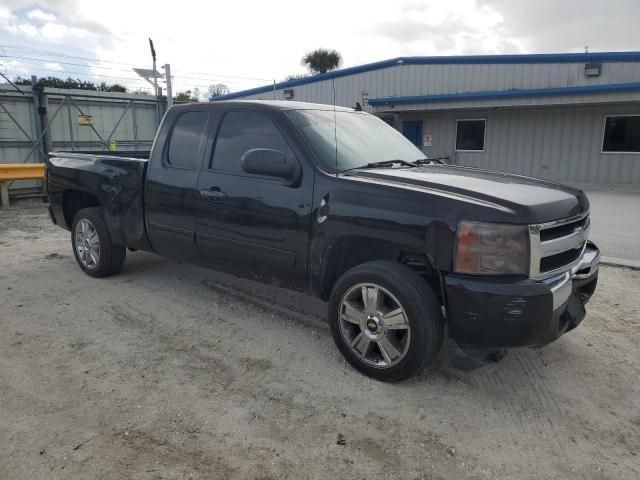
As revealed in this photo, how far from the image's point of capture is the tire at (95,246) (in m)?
5.32

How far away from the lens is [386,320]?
10.6 feet

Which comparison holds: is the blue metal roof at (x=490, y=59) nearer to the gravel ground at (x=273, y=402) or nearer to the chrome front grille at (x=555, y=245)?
the gravel ground at (x=273, y=402)

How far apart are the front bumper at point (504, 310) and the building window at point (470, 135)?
52.6ft

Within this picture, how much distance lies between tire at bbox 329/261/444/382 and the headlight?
39 cm

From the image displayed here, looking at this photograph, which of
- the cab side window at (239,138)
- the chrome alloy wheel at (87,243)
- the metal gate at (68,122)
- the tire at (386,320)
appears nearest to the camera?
the tire at (386,320)

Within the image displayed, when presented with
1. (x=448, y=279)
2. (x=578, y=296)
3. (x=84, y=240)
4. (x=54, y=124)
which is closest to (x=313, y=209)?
(x=448, y=279)

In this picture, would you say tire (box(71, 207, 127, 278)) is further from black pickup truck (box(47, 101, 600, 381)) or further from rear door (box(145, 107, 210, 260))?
rear door (box(145, 107, 210, 260))

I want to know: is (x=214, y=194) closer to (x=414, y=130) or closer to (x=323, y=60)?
(x=414, y=130)

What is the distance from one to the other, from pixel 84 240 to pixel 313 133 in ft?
10.4

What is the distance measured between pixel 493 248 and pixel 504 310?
0.35 metres

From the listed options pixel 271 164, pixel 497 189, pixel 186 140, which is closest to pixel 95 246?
pixel 186 140

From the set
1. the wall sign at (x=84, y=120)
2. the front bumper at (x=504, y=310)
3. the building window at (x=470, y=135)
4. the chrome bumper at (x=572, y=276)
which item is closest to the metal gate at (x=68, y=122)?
the wall sign at (x=84, y=120)

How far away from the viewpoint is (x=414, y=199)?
10.2 ft

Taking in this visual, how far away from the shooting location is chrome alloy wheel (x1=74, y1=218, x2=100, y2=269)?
5.45m
